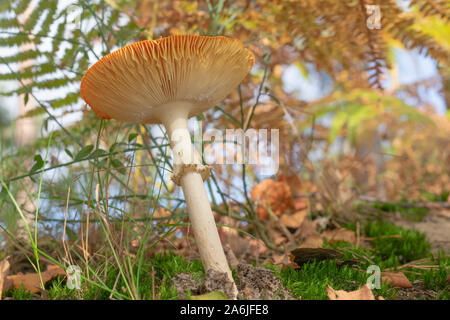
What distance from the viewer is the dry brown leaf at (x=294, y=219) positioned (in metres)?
1.96

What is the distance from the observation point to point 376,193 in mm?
4719

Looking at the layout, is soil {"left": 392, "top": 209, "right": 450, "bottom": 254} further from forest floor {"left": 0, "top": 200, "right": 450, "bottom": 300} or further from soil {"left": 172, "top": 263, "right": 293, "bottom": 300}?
soil {"left": 172, "top": 263, "right": 293, "bottom": 300}

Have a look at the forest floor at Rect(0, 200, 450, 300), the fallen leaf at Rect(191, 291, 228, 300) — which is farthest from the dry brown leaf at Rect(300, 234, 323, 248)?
the fallen leaf at Rect(191, 291, 228, 300)

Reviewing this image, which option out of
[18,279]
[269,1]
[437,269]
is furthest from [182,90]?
[269,1]

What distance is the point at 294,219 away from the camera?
200 cm

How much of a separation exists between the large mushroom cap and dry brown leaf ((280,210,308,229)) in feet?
3.51

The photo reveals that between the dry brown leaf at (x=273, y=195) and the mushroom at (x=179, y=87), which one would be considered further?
the dry brown leaf at (x=273, y=195)

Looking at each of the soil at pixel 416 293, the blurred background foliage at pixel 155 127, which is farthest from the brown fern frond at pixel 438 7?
the soil at pixel 416 293

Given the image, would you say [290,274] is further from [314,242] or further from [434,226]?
[434,226]

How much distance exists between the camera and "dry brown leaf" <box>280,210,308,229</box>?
1964 millimetres

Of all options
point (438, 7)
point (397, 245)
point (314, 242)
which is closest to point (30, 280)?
point (314, 242)

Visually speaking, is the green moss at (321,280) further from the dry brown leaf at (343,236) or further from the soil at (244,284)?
the dry brown leaf at (343,236)

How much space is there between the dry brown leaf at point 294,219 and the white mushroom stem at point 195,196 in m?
0.97
